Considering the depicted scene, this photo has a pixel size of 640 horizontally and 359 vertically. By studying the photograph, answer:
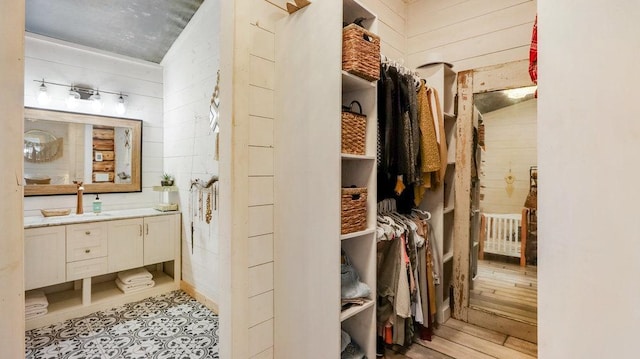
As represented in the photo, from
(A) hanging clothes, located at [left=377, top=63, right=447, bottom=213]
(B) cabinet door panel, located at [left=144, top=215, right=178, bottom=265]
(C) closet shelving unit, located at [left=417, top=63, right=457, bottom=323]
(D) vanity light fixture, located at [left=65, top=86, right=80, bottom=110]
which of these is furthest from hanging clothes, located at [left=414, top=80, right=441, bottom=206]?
(D) vanity light fixture, located at [left=65, top=86, right=80, bottom=110]

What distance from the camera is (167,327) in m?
2.48

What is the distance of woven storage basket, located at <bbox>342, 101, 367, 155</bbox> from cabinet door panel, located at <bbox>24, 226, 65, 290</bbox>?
2.77 m

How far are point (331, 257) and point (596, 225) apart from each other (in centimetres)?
99

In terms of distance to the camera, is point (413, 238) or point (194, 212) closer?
point (413, 238)

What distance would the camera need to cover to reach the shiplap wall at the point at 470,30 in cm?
223

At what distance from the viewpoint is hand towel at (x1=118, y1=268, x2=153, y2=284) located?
2.99m

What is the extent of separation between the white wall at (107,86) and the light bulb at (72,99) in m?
0.05

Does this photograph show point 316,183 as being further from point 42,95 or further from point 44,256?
point 42,95

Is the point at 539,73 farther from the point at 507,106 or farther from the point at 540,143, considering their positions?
the point at 507,106

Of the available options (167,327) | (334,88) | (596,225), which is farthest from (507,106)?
(167,327)

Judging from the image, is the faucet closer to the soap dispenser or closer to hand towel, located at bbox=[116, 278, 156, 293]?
the soap dispenser

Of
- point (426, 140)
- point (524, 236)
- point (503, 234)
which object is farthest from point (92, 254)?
point (524, 236)

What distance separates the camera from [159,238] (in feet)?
10.4

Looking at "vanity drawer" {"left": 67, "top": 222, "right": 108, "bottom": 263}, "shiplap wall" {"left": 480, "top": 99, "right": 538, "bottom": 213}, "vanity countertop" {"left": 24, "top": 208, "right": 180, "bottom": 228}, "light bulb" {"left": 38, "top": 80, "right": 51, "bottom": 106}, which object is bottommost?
"vanity drawer" {"left": 67, "top": 222, "right": 108, "bottom": 263}
